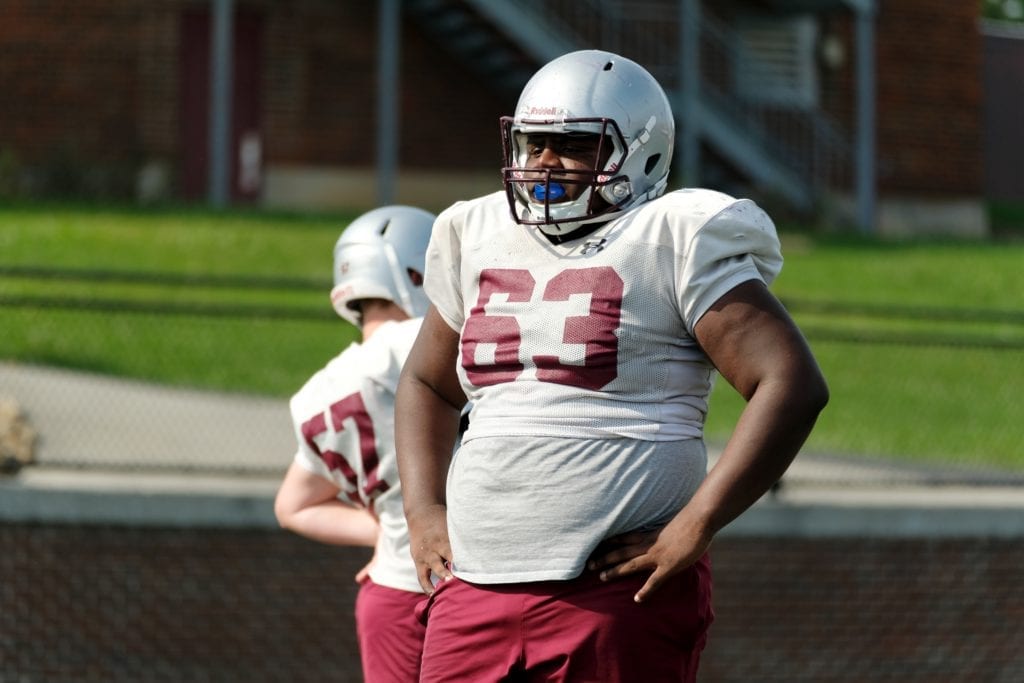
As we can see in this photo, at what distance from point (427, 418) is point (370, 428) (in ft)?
2.33

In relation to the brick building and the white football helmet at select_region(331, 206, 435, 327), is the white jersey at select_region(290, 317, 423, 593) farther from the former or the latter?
the brick building

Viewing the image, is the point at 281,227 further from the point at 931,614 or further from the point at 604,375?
the point at 604,375

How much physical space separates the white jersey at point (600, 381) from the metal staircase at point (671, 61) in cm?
1651

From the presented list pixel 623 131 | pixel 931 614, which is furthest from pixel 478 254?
pixel 931 614

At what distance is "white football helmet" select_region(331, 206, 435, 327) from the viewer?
4.16 m

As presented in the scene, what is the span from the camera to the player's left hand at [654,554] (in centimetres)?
281

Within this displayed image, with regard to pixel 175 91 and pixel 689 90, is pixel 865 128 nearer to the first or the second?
pixel 689 90

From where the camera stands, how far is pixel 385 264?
4168 mm

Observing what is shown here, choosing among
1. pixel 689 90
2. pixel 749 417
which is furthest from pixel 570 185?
pixel 689 90

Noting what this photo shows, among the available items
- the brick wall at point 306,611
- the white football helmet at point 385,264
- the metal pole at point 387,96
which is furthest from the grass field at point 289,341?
the metal pole at point 387,96

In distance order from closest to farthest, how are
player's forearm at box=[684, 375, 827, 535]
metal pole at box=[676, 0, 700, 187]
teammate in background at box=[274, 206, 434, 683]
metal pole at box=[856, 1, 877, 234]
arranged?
player's forearm at box=[684, 375, 827, 535]
teammate in background at box=[274, 206, 434, 683]
metal pole at box=[676, 0, 700, 187]
metal pole at box=[856, 1, 877, 234]

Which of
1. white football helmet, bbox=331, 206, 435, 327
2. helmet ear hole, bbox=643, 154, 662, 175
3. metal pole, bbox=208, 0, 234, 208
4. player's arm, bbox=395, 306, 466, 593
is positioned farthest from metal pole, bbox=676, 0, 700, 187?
helmet ear hole, bbox=643, 154, 662, 175

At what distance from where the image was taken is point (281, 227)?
50.9 ft

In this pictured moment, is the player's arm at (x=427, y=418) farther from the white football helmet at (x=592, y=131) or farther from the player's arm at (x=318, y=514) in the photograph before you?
the player's arm at (x=318, y=514)
